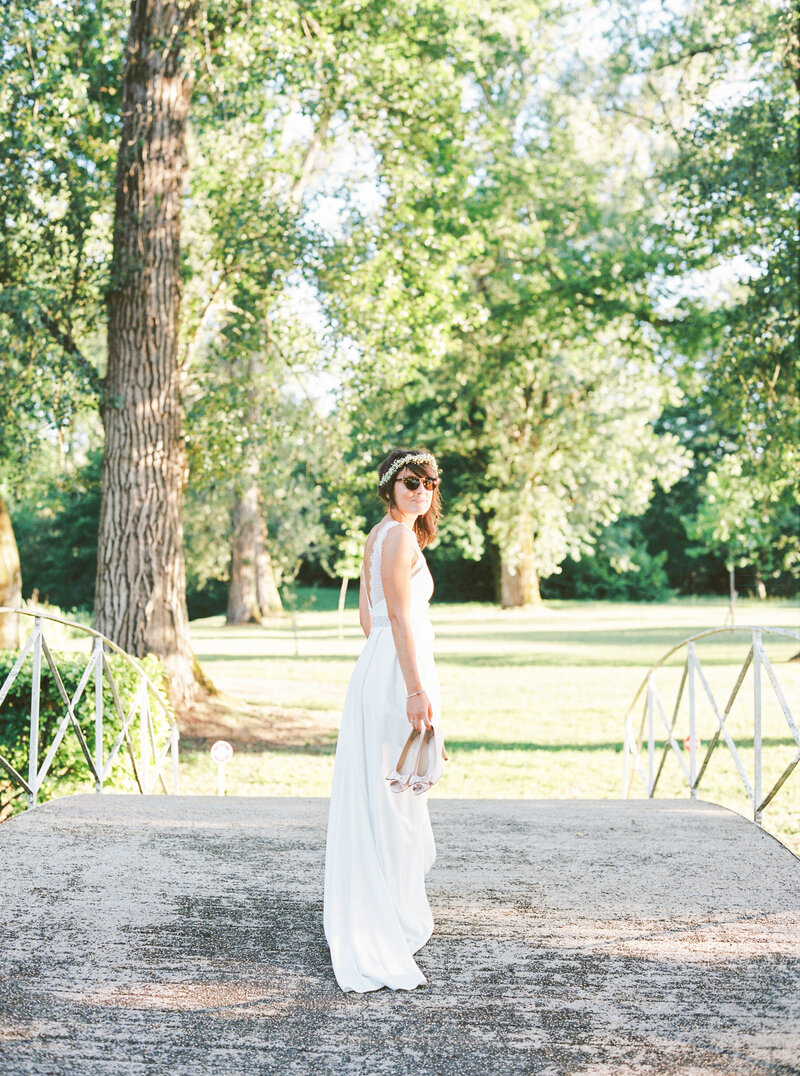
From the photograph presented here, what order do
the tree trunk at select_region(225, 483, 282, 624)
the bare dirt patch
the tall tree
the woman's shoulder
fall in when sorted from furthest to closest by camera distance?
the tree trunk at select_region(225, 483, 282, 624)
the tall tree
the bare dirt patch
the woman's shoulder

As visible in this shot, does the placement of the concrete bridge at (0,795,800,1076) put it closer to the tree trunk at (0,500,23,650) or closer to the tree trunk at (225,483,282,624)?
the tree trunk at (0,500,23,650)

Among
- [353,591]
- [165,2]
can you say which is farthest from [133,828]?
[353,591]

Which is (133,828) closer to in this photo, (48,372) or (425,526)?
(425,526)

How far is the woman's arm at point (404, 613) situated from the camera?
145 inches

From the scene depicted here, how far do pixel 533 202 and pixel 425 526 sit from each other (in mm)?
17854

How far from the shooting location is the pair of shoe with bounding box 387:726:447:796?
145 inches

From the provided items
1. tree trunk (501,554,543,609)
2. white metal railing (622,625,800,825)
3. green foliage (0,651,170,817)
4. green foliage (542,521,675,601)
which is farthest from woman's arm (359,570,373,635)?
green foliage (542,521,675,601)

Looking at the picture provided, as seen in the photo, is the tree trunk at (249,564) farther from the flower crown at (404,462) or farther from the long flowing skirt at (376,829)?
the long flowing skirt at (376,829)

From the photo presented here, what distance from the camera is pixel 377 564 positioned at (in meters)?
3.87

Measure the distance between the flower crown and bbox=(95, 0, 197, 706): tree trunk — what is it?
7477 mm

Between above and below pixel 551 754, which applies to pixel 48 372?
above

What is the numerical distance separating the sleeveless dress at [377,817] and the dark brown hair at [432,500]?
172 mm

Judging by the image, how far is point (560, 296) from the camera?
18.7 meters

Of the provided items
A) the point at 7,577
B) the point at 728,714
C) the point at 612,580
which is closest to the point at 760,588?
the point at 612,580
